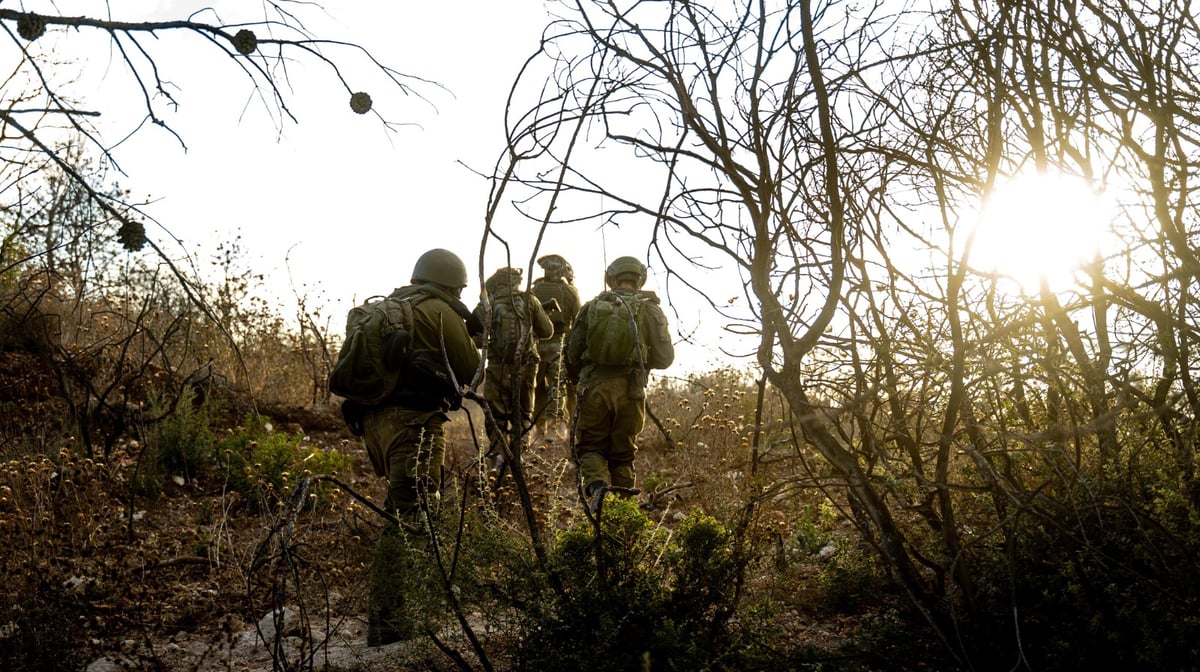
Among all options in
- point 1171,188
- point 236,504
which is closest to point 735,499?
point 1171,188

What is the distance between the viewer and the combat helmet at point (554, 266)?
9375 mm

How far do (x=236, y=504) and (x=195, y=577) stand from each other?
1.69 meters

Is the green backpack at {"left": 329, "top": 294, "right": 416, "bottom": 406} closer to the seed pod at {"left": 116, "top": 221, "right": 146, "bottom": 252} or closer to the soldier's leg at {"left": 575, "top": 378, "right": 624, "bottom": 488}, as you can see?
the soldier's leg at {"left": 575, "top": 378, "right": 624, "bottom": 488}

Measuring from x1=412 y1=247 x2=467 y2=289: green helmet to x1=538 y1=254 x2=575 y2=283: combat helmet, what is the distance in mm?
3745

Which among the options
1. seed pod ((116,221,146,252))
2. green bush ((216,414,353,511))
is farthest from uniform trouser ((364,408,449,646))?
green bush ((216,414,353,511))

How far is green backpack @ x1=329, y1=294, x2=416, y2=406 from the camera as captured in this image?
5074 millimetres

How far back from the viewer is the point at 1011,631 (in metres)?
3.39

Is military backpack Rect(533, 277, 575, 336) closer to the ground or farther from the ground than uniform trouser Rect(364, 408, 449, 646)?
farther from the ground

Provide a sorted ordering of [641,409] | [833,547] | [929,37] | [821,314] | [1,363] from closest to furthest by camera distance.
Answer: [821,314] → [929,37] → [833,547] → [641,409] → [1,363]

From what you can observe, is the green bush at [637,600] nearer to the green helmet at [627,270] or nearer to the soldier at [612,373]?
the soldier at [612,373]

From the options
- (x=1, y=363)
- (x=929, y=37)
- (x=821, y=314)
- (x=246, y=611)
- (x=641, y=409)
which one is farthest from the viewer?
(x=1, y=363)

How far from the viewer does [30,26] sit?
2.76 meters

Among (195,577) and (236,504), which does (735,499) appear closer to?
(195,577)

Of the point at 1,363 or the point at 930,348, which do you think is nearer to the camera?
the point at 930,348
